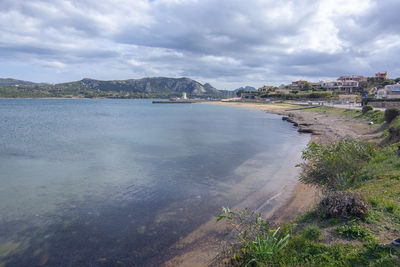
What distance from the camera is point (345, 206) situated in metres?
6.88

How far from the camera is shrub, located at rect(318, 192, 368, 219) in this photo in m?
6.71

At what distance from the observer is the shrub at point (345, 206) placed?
6707 mm

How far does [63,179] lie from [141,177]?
4527mm

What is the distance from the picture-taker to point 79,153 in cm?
2238

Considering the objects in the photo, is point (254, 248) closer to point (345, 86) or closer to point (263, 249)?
point (263, 249)

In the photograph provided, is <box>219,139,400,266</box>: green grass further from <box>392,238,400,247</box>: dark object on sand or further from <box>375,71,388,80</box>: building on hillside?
<box>375,71,388,80</box>: building on hillside

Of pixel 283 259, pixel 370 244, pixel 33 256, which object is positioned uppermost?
pixel 370 244

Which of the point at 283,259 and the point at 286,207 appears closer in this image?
the point at 283,259

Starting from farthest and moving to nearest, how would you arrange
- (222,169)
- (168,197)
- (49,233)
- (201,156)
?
(201,156) → (222,169) → (168,197) → (49,233)

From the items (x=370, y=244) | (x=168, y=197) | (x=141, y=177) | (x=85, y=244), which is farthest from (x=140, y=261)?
(x=141, y=177)

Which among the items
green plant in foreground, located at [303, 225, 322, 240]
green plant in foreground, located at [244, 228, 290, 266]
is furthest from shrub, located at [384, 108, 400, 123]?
green plant in foreground, located at [244, 228, 290, 266]

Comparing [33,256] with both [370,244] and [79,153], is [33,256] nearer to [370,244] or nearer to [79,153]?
[370,244]

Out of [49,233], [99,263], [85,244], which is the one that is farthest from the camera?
[49,233]

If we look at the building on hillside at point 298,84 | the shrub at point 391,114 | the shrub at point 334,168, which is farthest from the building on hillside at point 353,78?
the shrub at point 334,168
